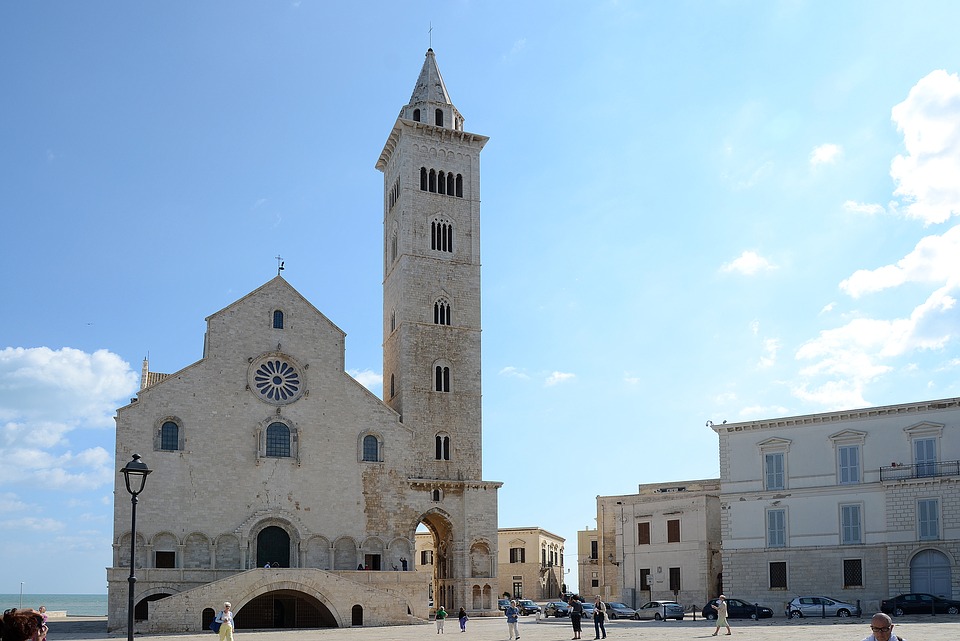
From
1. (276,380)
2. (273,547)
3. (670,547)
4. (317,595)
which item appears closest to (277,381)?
(276,380)

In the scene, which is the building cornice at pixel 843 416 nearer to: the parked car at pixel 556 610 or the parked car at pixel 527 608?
the parked car at pixel 556 610

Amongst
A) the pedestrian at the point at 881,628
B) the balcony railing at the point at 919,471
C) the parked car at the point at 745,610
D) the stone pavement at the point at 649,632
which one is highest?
the balcony railing at the point at 919,471

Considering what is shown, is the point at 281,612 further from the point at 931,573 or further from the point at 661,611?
the point at 931,573

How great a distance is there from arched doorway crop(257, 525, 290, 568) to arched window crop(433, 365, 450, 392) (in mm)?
10946

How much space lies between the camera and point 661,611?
46312 millimetres

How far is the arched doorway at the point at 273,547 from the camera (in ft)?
148

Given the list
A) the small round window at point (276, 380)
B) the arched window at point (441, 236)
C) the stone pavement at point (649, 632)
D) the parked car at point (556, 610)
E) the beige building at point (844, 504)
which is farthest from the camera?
the arched window at point (441, 236)

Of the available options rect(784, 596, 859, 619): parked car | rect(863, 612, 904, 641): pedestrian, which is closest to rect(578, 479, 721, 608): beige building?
rect(784, 596, 859, 619): parked car

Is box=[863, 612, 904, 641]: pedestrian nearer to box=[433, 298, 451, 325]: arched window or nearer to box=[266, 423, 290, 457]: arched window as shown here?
box=[266, 423, 290, 457]: arched window

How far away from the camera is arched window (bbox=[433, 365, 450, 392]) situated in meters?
51.8

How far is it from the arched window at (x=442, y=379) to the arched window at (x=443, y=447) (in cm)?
241

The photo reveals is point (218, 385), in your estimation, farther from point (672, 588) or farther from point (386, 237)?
point (672, 588)

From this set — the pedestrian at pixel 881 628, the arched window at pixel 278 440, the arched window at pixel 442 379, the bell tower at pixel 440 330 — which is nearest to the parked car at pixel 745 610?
the bell tower at pixel 440 330

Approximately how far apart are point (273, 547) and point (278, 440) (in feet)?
15.7
